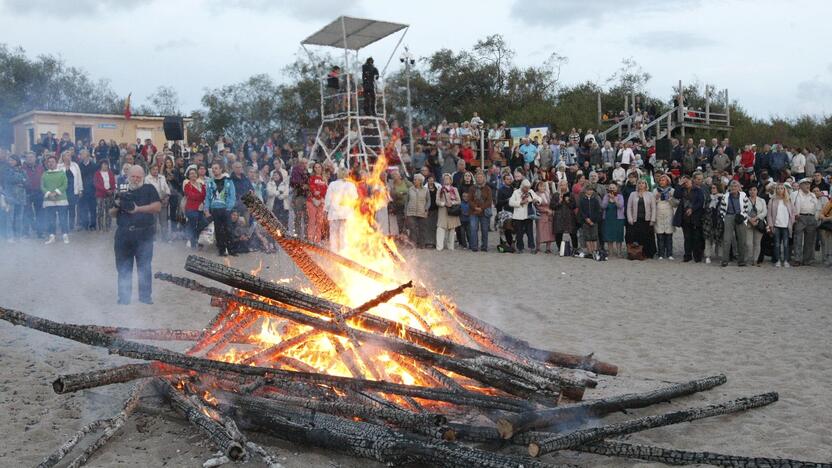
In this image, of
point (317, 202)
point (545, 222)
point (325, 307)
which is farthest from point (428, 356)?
point (545, 222)

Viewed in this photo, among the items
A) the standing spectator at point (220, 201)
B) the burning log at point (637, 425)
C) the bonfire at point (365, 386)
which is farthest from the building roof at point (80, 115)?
the burning log at point (637, 425)

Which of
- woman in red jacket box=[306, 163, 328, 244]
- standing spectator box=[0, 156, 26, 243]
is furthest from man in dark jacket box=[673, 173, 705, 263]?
standing spectator box=[0, 156, 26, 243]

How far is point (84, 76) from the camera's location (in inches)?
1709

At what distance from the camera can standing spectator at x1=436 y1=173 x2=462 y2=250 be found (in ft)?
60.3

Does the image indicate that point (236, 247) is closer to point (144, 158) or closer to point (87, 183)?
point (87, 183)

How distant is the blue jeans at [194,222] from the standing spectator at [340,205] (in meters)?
3.60

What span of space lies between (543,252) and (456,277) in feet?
16.5

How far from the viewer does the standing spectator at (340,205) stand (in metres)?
14.1

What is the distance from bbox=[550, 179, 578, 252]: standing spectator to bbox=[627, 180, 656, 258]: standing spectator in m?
1.28

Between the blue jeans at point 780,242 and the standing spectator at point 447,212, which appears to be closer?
the blue jeans at point 780,242

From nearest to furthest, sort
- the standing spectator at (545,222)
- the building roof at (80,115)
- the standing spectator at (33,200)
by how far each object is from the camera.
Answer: the standing spectator at (33,200) < the standing spectator at (545,222) < the building roof at (80,115)

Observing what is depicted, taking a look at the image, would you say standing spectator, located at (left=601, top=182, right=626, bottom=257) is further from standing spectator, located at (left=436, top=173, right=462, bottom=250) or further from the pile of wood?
the pile of wood

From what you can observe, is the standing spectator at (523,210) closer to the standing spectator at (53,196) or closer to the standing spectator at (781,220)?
the standing spectator at (781,220)

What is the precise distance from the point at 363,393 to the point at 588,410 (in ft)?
5.12
